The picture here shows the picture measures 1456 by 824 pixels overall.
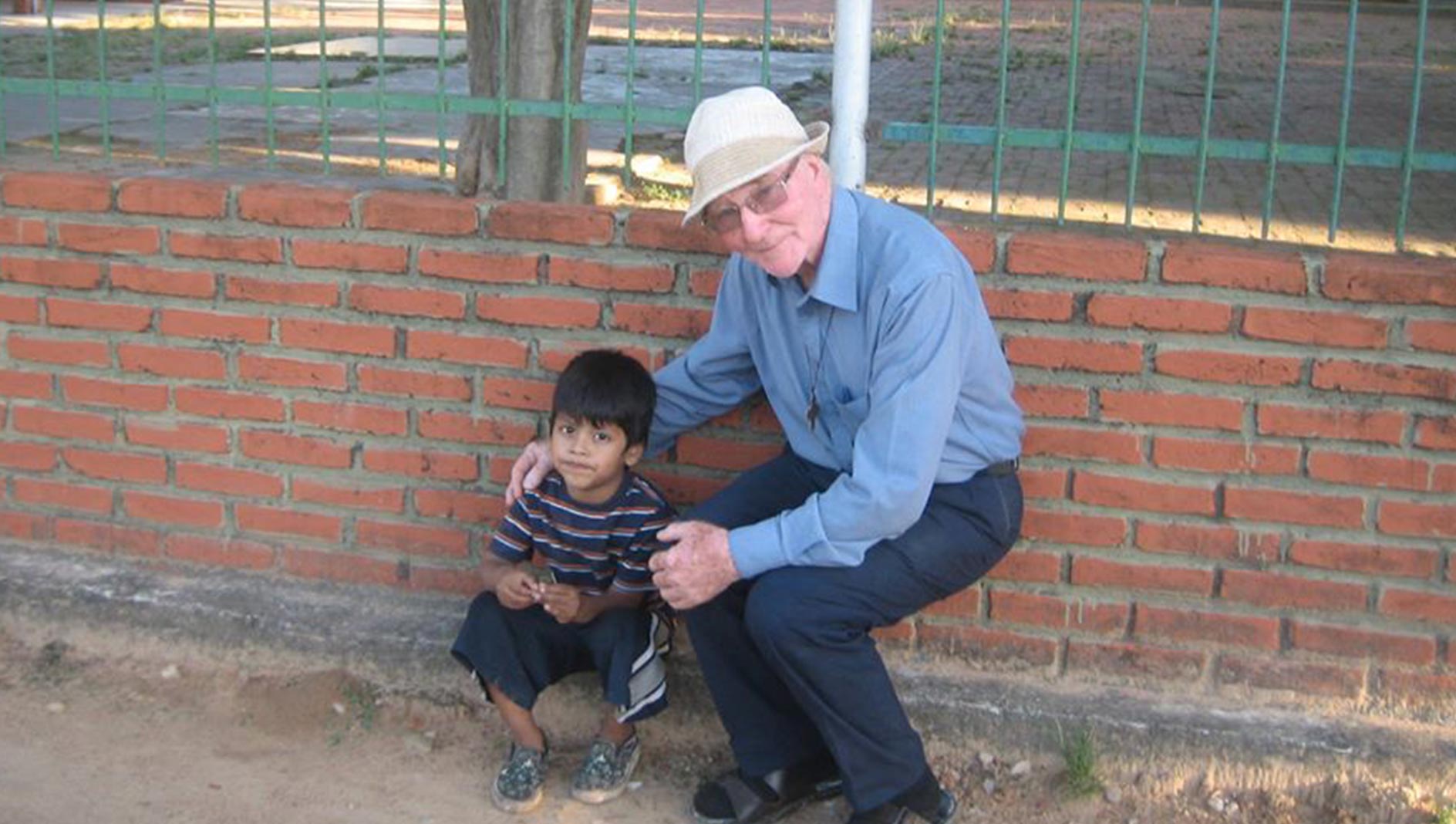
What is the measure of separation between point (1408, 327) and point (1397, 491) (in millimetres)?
337

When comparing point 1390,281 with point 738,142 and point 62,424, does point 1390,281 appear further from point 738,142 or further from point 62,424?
point 62,424

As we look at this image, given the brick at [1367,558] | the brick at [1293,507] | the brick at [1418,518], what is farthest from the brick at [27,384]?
the brick at [1418,518]

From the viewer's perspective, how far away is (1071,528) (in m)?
3.57

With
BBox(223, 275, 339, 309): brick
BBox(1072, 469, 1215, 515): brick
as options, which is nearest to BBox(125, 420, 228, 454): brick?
BBox(223, 275, 339, 309): brick

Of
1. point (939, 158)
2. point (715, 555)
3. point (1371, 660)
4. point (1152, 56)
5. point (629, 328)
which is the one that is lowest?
point (1371, 660)

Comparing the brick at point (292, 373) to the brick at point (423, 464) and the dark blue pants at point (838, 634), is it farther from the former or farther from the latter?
the dark blue pants at point (838, 634)

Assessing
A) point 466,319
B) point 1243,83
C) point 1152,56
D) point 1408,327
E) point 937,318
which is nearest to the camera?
point 937,318

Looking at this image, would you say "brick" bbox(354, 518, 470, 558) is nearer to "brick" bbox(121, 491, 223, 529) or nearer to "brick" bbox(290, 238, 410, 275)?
"brick" bbox(121, 491, 223, 529)

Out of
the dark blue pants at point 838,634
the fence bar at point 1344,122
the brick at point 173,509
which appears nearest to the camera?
the dark blue pants at point 838,634

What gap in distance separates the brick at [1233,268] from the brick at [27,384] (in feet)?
8.80

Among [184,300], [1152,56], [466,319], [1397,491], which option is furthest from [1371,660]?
[1152,56]

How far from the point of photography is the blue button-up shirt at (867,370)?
3.03 m

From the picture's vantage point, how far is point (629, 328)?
3.76 metres

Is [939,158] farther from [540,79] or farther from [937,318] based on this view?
[937,318]
